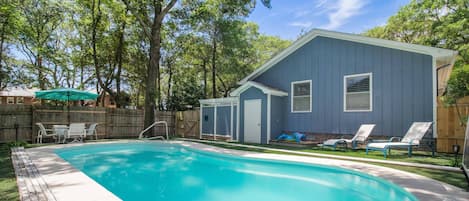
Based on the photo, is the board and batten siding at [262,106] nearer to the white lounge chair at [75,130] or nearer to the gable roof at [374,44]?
the gable roof at [374,44]

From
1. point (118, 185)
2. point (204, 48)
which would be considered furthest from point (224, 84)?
point (118, 185)

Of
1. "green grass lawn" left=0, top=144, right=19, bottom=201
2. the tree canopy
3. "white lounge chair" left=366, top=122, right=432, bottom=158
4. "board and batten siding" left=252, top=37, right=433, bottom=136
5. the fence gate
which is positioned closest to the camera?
"green grass lawn" left=0, top=144, right=19, bottom=201

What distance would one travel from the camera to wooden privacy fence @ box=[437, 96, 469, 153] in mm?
8344

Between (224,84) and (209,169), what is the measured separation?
1752cm

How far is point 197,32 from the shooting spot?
2014cm

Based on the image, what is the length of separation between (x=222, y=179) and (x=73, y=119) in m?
10.8

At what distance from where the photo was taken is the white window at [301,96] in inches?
472

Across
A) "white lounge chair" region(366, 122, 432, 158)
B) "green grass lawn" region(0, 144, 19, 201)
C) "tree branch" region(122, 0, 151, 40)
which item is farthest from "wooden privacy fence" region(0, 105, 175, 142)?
"white lounge chair" region(366, 122, 432, 158)

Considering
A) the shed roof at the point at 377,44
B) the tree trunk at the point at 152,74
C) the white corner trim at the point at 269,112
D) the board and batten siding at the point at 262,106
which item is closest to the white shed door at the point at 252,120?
the board and batten siding at the point at 262,106

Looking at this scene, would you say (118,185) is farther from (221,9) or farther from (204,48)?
(204,48)

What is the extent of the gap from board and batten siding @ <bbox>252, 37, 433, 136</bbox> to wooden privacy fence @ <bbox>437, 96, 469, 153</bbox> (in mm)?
340

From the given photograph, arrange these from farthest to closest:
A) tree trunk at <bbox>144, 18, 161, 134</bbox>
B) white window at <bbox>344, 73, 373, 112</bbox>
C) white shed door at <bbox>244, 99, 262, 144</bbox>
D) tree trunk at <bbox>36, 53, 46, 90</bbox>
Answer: tree trunk at <bbox>36, 53, 46, 90</bbox>, tree trunk at <bbox>144, 18, 161, 134</bbox>, white shed door at <bbox>244, 99, 262, 144</bbox>, white window at <bbox>344, 73, 373, 112</bbox>

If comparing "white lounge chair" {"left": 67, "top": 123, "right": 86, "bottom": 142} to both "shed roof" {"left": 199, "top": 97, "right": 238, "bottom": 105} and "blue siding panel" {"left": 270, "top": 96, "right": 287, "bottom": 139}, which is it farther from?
"blue siding panel" {"left": 270, "top": 96, "right": 287, "bottom": 139}

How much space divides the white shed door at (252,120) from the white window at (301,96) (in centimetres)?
158
